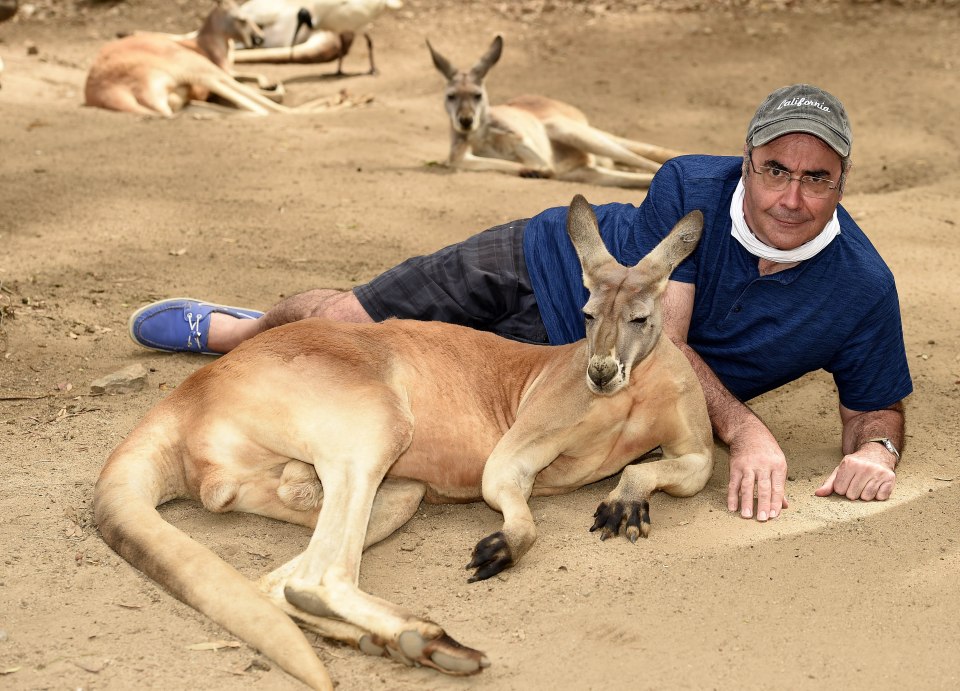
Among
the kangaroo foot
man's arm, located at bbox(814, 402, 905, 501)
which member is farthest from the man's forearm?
the kangaroo foot

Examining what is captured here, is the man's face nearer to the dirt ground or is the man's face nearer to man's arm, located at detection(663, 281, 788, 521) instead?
man's arm, located at detection(663, 281, 788, 521)

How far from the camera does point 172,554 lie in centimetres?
293

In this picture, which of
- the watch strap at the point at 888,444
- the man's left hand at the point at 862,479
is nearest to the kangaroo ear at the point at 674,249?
the man's left hand at the point at 862,479

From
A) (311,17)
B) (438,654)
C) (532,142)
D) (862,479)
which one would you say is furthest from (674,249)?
(311,17)

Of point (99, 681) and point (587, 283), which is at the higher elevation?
point (587, 283)

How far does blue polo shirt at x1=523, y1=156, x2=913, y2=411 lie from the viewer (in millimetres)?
3871

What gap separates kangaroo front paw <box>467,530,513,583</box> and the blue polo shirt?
1182 millimetres

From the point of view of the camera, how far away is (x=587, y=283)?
3600 millimetres

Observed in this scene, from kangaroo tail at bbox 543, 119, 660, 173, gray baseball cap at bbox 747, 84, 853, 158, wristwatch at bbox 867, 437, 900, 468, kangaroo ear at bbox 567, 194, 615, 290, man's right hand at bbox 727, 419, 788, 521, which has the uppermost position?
gray baseball cap at bbox 747, 84, 853, 158

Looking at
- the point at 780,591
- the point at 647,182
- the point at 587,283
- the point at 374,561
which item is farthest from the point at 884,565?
the point at 647,182

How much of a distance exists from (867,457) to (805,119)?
1131mm

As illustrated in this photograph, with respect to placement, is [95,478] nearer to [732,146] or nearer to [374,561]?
[374,561]

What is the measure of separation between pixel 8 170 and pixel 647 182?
4105mm


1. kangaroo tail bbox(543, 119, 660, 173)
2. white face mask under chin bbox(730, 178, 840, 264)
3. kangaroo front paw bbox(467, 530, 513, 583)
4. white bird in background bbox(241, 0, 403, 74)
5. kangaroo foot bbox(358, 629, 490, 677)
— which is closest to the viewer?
kangaroo foot bbox(358, 629, 490, 677)
